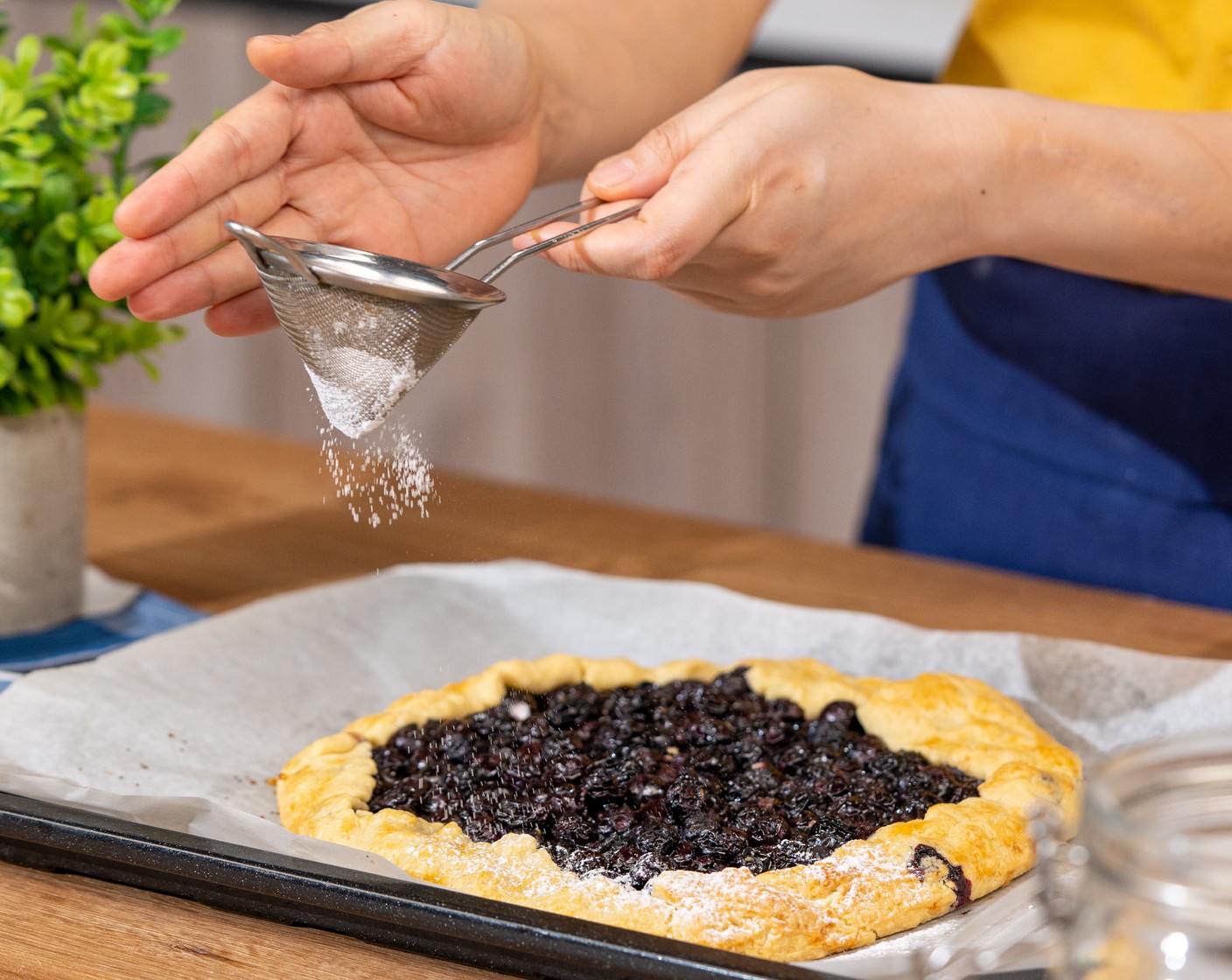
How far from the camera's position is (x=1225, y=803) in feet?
2.01

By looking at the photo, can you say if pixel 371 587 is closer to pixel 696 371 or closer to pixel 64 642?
pixel 64 642

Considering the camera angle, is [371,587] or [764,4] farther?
[764,4]

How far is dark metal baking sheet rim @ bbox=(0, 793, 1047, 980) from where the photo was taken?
80 centimetres

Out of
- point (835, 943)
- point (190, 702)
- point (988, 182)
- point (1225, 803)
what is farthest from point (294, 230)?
point (1225, 803)

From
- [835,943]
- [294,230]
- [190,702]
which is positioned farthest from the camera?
[190,702]

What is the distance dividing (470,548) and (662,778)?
1.43ft

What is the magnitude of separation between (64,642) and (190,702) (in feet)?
0.78

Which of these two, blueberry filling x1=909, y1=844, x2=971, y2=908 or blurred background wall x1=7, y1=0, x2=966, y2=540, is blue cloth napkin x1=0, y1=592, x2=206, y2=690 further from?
blurred background wall x1=7, y1=0, x2=966, y2=540

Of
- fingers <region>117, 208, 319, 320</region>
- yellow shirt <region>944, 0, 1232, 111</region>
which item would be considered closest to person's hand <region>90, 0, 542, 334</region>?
fingers <region>117, 208, 319, 320</region>

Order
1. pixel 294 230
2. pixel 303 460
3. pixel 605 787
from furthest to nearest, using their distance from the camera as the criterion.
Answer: pixel 303 460 → pixel 294 230 → pixel 605 787

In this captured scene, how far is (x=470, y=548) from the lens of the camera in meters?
1.48

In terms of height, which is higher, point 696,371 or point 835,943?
point 835,943

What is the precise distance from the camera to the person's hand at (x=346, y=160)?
1.12 metres

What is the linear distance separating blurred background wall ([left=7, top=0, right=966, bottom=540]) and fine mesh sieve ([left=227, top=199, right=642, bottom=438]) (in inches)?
94.0
